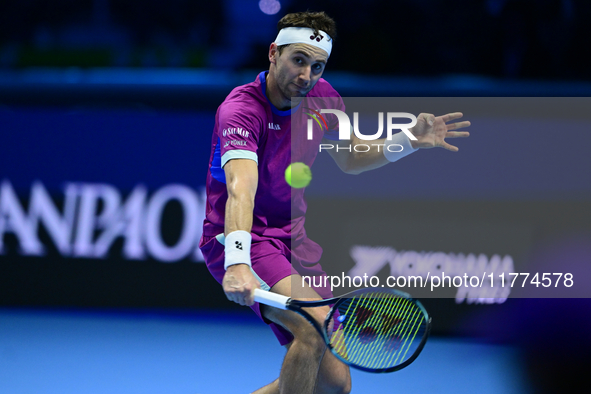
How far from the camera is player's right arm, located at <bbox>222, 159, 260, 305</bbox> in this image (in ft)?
7.72

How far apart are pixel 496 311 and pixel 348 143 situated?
2266mm

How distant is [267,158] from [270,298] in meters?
0.71

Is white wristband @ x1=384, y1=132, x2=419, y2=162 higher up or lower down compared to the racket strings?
higher up

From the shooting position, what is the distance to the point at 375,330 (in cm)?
291

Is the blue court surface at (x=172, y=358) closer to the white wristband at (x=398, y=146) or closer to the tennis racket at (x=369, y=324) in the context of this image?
the tennis racket at (x=369, y=324)

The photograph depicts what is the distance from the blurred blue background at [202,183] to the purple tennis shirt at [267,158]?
1.41 m

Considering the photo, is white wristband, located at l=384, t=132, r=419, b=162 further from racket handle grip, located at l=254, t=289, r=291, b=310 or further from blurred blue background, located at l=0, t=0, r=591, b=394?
blurred blue background, located at l=0, t=0, r=591, b=394

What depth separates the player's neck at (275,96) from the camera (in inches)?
114

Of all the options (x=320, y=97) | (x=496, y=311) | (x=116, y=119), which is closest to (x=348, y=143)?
(x=320, y=97)

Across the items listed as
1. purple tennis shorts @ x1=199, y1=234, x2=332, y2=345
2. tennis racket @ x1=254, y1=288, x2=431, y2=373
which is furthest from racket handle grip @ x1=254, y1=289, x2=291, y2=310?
purple tennis shorts @ x1=199, y1=234, x2=332, y2=345

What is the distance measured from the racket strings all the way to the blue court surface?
3.63 ft

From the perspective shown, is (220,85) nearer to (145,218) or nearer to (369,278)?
(145,218)

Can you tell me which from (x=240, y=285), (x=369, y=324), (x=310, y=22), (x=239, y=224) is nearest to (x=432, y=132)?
(x=310, y=22)

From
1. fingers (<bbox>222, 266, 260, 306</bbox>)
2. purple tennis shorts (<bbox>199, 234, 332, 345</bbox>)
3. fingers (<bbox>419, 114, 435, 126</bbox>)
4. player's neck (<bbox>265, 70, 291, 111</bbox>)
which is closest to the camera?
fingers (<bbox>222, 266, 260, 306</bbox>)
